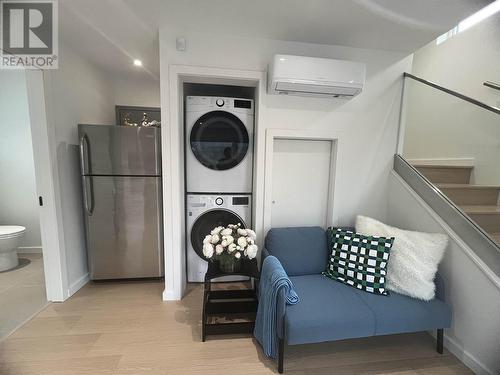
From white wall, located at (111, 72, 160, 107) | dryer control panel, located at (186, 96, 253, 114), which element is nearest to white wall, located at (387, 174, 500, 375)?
dryer control panel, located at (186, 96, 253, 114)

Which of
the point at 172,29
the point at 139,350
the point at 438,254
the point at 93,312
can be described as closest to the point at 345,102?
the point at 438,254

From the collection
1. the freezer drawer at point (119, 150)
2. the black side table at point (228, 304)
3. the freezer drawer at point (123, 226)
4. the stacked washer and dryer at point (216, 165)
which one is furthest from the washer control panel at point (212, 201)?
the black side table at point (228, 304)

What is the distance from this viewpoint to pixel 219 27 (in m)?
1.79

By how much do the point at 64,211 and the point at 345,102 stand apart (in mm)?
2980

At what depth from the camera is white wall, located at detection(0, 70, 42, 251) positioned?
2951 millimetres

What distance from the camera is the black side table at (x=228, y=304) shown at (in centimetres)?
167

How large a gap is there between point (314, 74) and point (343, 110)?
1.82 ft

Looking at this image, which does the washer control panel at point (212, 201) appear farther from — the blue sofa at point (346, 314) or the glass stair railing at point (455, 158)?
the glass stair railing at point (455, 158)

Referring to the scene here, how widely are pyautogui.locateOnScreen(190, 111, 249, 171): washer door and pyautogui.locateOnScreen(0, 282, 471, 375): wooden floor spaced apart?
1.50 m

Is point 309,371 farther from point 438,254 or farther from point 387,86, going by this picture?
point 387,86

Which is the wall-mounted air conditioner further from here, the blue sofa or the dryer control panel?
the blue sofa

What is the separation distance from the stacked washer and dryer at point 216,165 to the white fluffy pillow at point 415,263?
1.37 meters

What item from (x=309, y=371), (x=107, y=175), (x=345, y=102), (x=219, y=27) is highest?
(x=219, y=27)

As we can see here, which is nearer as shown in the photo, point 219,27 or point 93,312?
point 219,27
